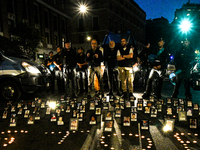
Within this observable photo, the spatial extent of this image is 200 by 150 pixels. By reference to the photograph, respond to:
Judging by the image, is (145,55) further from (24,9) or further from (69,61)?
(24,9)

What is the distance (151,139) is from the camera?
3.13 meters

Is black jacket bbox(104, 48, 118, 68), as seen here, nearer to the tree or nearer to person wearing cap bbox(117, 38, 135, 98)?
person wearing cap bbox(117, 38, 135, 98)

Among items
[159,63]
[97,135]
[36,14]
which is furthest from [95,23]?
[97,135]

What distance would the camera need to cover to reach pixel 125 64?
6543mm

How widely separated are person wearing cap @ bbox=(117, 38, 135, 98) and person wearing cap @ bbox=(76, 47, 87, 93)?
1.64m

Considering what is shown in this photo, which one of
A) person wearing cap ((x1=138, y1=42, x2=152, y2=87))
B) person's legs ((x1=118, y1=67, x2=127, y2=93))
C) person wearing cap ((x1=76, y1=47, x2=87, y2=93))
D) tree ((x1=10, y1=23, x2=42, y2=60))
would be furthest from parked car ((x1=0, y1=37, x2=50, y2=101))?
tree ((x1=10, y1=23, x2=42, y2=60))

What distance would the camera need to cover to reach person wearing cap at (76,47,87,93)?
7629 mm

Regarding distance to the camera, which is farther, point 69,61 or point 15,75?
point 69,61

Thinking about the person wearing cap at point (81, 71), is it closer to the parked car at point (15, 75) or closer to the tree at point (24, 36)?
the parked car at point (15, 75)

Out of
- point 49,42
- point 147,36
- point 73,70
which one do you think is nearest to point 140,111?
point 73,70

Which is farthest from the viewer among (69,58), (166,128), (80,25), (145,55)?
(80,25)

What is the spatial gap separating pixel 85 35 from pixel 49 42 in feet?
44.7

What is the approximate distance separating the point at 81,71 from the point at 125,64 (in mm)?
2434

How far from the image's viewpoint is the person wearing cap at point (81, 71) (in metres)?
7.63
